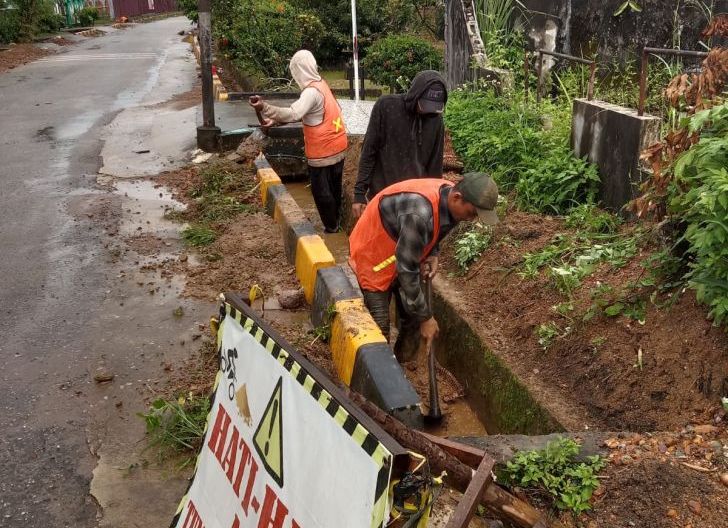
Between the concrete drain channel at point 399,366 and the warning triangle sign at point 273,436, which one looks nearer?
the warning triangle sign at point 273,436

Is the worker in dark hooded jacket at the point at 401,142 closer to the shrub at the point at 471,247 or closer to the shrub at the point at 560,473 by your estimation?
the shrub at the point at 471,247

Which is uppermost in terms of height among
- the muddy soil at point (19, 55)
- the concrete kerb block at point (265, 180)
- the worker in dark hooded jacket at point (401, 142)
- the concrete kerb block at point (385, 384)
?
the worker in dark hooded jacket at point (401, 142)

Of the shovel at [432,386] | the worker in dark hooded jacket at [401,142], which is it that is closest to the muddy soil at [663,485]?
the shovel at [432,386]

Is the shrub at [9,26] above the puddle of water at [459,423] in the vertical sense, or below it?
above

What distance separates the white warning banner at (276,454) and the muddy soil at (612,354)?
199 cm

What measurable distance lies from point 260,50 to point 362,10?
3.53 meters

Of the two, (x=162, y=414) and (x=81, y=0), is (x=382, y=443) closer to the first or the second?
(x=162, y=414)

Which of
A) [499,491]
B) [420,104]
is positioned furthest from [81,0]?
[499,491]

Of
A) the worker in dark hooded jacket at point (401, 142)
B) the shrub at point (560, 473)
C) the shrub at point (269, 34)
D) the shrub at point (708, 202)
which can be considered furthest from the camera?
the shrub at point (269, 34)

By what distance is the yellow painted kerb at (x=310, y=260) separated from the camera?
536 cm

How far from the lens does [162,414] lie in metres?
3.97

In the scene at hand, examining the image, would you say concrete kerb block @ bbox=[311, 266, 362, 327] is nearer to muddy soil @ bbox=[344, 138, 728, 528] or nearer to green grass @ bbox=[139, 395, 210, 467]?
muddy soil @ bbox=[344, 138, 728, 528]

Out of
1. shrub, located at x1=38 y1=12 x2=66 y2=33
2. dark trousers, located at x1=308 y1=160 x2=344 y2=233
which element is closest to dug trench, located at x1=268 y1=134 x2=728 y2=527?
dark trousers, located at x1=308 y1=160 x2=344 y2=233

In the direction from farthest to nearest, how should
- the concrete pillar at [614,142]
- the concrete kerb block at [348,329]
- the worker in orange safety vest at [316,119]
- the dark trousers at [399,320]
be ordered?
the worker in orange safety vest at [316,119] → the concrete pillar at [614,142] → the dark trousers at [399,320] → the concrete kerb block at [348,329]
